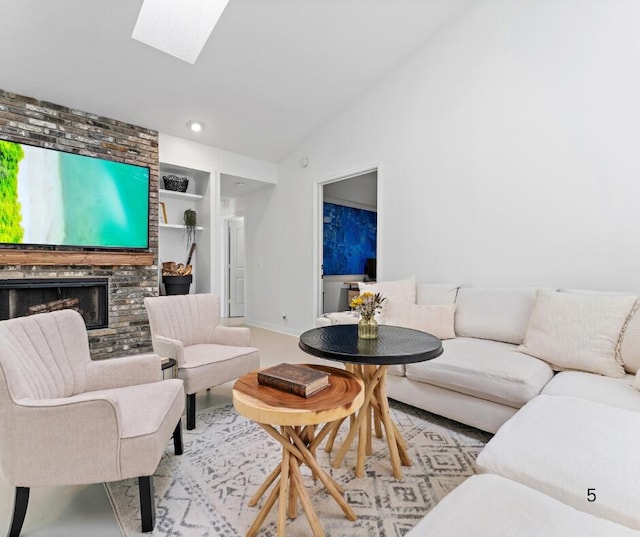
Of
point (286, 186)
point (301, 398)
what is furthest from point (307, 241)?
point (301, 398)

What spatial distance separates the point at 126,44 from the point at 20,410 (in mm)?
3123

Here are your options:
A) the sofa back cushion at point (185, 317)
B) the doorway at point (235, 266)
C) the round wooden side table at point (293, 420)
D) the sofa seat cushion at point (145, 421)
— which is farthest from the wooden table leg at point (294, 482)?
the doorway at point (235, 266)

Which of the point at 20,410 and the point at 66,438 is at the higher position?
the point at 20,410

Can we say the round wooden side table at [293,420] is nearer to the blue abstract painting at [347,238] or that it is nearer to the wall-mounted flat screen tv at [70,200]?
the wall-mounted flat screen tv at [70,200]

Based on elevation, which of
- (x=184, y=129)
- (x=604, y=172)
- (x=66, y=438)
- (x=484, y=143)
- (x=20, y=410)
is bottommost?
(x=66, y=438)

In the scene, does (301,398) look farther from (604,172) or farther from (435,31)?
(435,31)

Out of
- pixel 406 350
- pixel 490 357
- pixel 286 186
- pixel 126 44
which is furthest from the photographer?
pixel 286 186

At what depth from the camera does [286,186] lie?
17.3 ft

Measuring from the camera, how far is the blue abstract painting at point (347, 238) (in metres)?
5.76

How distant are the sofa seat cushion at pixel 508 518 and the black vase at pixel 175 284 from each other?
13.6ft

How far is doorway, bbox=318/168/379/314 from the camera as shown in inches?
227

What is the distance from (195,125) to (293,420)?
4.03 meters

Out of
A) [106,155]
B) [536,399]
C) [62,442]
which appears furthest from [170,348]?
[106,155]

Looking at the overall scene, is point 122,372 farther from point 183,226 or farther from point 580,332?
point 183,226
